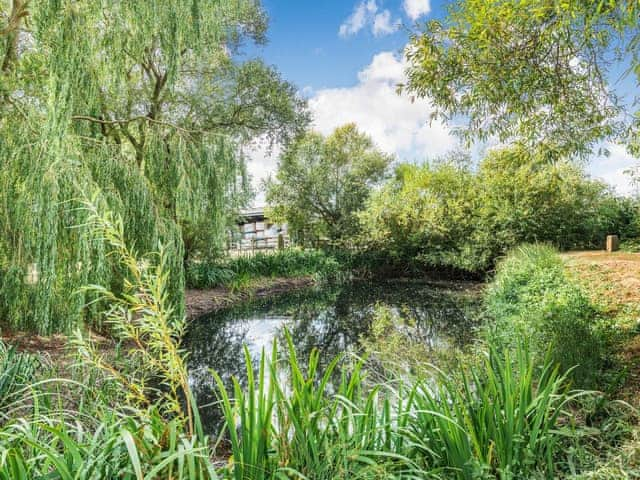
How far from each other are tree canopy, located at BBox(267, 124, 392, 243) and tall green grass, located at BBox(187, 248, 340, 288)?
4.42 ft

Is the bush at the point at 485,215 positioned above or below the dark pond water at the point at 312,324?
above

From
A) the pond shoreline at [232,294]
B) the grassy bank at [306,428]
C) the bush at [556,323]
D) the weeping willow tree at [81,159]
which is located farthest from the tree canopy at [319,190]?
the grassy bank at [306,428]

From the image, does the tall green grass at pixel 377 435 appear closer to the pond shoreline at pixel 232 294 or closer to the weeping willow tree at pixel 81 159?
the weeping willow tree at pixel 81 159

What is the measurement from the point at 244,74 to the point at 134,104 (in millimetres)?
2908

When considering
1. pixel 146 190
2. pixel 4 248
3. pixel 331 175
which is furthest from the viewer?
pixel 331 175

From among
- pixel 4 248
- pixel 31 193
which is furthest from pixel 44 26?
pixel 4 248

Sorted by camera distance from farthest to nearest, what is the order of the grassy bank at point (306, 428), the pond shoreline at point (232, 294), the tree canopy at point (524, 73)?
1. the pond shoreline at point (232, 294)
2. the tree canopy at point (524, 73)
3. the grassy bank at point (306, 428)

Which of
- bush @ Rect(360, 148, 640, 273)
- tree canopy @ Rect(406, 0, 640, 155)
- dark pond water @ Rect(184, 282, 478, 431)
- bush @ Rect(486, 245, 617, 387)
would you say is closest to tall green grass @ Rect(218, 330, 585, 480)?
bush @ Rect(486, 245, 617, 387)

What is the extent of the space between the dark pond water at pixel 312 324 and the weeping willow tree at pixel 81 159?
51.5 inches

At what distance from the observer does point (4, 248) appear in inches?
144

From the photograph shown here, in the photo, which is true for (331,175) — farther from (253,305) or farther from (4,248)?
(4,248)

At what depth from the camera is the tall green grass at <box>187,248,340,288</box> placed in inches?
428

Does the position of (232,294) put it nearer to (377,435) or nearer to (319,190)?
(319,190)

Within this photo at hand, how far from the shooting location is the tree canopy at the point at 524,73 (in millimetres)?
3953
